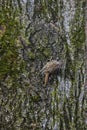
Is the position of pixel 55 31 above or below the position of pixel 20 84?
above

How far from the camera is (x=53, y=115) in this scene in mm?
2074

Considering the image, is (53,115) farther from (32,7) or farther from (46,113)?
(32,7)

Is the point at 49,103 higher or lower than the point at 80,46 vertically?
lower

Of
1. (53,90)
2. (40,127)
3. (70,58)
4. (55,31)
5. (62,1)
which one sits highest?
(62,1)

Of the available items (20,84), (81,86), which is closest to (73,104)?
(81,86)

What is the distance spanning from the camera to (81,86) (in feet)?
6.91

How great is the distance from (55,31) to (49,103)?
0.34 metres

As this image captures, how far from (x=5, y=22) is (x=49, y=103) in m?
0.43

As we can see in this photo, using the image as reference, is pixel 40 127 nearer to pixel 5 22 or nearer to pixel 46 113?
pixel 46 113

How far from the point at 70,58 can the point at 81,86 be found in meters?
0.14

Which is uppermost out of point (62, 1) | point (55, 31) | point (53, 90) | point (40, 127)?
point (62, 1)

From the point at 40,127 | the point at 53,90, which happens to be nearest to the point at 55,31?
the point at 53,90

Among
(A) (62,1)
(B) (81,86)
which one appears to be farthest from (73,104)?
(A) (62,1)

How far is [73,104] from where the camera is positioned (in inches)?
82.4
